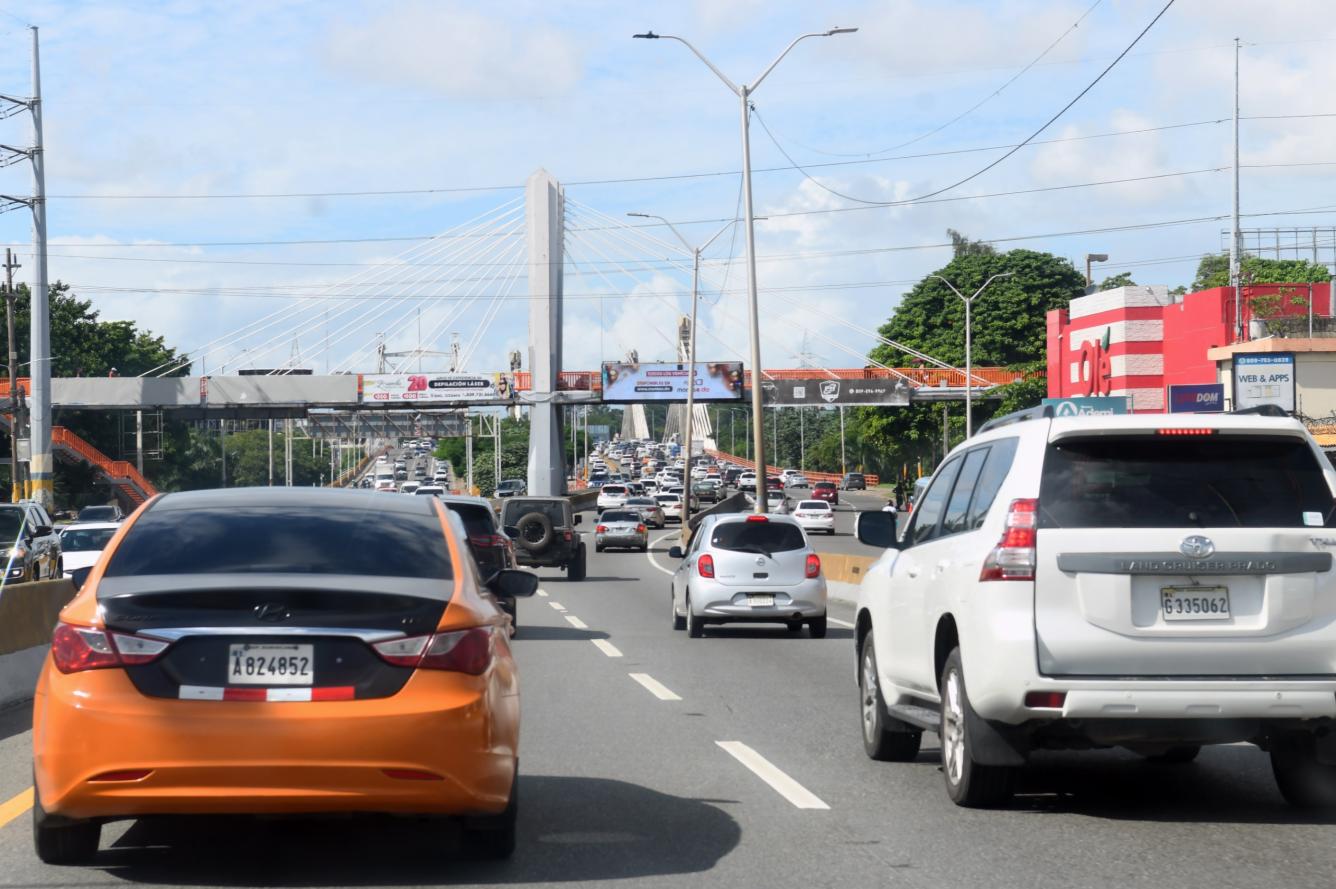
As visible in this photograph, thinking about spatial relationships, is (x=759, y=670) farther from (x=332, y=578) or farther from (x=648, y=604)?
(x=648, y=604)

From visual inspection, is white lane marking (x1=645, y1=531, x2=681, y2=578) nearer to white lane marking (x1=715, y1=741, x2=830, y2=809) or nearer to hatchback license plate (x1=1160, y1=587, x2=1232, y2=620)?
white lane marking (x1=715, y1=741, x2=830, y2=809)

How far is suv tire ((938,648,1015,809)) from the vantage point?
835 centimetres

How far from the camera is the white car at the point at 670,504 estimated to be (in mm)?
82831

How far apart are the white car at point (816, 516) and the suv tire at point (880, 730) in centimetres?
5291

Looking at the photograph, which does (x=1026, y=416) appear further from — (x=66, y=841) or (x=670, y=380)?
(x=670, y=380)

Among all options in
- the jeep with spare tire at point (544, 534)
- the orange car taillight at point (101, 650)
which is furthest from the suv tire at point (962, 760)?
the jeep with spare tire at point (544, 534)

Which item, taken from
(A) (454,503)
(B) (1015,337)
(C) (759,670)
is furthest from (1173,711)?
(B) (1015,337)

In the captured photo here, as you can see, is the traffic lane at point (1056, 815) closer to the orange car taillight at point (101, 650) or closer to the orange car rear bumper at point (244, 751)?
the orange car rear bumper at point (244, 751)

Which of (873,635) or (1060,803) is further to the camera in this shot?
(873,635)

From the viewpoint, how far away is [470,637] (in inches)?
266

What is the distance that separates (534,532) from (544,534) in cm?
23

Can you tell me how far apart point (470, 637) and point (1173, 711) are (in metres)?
3.19

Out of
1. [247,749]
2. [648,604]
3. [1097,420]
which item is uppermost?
[1097,420]

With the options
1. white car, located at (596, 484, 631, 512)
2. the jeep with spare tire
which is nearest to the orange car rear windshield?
the jeep with spare tire
